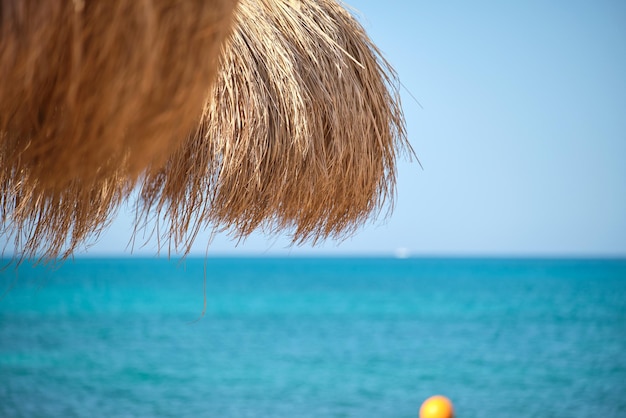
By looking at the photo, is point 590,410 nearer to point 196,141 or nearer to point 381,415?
point 381,415

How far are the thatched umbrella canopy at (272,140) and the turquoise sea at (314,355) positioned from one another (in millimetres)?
733

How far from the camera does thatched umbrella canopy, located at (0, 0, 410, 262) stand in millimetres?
1409

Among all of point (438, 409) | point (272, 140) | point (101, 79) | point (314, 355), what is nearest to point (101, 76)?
point (101, 79)

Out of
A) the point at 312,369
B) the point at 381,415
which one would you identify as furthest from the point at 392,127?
the point at 312,369

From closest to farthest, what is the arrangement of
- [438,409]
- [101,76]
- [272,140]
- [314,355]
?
[101,76]
[272,140]
[438,409]
[314,355]

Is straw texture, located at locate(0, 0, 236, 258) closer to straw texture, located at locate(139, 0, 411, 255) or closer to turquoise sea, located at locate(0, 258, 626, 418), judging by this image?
straw texture, located at locate(139, 0, 411, 255)

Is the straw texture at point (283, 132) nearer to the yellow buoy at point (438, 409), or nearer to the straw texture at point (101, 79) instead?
the straw texture at point (101, 79)

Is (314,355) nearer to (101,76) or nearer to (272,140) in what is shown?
(272,140)

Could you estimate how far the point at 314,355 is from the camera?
12.3 m

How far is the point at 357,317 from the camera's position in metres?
17.9

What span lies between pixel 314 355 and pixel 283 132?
11.2m

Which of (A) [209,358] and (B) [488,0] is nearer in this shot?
(A) [209,358]

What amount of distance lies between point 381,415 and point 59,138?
7853mm

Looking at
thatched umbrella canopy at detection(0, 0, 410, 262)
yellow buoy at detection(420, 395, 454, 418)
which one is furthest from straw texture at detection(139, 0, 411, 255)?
yellow buoy at detection(420, 395, 454, 418)
